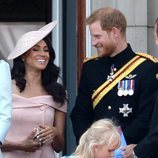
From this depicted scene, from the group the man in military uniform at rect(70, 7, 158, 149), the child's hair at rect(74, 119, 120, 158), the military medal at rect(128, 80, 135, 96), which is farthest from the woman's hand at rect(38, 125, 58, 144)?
the child's hair at rect(74, 119, 120, 158)

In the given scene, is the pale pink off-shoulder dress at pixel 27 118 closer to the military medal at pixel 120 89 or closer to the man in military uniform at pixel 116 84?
the man in military uniform at pixel 116 84

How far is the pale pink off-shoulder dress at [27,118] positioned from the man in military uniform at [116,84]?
23 cm

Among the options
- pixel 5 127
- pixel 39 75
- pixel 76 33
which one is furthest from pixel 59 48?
pixel 5 127


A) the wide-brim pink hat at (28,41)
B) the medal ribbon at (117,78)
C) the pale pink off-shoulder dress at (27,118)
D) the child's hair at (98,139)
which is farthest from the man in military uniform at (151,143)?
the wide-brim pink hat at (28,41)

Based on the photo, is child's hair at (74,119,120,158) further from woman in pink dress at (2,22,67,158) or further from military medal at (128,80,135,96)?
woman in pink dress at (2,22,67,158)

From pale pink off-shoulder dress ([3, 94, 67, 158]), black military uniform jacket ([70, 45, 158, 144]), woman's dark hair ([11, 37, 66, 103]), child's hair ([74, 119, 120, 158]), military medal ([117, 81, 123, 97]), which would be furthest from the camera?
woman's dark hair ([11, 37, 66, 103])

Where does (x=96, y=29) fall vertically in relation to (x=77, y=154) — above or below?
above

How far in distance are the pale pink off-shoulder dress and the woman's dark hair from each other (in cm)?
8

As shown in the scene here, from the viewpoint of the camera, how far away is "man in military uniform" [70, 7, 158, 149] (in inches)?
293

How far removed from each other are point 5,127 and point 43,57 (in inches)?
39.4

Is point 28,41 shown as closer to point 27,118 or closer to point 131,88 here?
point 27,118

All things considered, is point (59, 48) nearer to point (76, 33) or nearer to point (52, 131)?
point (76, 33)

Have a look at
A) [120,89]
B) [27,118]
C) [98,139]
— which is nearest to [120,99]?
[120,89]

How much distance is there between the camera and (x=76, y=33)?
879cm
